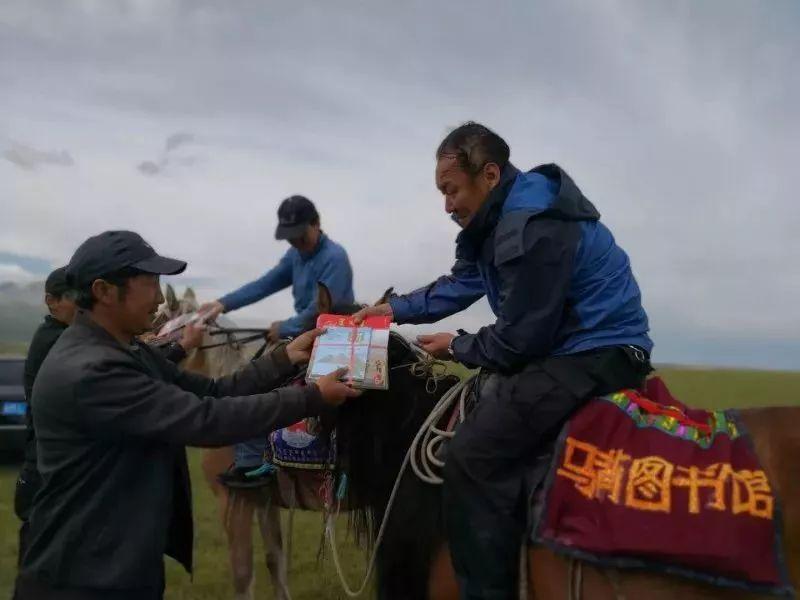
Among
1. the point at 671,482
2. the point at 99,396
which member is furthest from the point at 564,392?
the point at 99,396

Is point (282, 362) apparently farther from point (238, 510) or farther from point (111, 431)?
point (238, 510)

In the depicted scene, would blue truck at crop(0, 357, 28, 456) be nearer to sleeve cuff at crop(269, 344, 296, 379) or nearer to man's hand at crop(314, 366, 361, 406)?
sleeve cuff at crop(269, 344, 296, 379)

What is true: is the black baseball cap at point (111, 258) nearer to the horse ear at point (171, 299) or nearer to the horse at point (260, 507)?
the horse at point (260, 507)

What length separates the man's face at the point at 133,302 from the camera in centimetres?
246

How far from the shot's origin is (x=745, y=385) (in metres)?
32.2

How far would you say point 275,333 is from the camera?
4953 mm

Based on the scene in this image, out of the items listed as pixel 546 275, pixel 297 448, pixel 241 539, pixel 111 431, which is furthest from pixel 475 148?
pixel 241 539

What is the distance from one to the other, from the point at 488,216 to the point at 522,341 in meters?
0.54

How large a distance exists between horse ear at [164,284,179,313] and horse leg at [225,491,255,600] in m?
2.06

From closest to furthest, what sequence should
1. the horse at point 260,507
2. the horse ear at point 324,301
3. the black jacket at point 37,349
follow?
the horse ear at point 324,301
the black jacket at point 37,349
the horse at point 260,507

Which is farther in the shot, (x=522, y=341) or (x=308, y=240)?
(x=308, y=240)

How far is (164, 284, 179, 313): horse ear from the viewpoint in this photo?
19.9ft

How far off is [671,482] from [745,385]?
1334 inches

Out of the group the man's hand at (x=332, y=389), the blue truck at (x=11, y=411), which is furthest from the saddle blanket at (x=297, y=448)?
the blue truck at (x=11, y=411)
